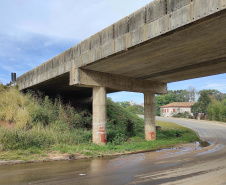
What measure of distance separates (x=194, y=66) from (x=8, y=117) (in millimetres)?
12237

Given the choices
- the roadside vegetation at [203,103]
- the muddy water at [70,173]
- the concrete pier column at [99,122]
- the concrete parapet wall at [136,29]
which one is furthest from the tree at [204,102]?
the muddy water at [70,173]

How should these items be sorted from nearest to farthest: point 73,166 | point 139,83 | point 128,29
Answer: point 73,166
point 128,29
point 139,83

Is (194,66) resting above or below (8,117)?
above

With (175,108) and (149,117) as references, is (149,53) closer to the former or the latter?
(149,117)

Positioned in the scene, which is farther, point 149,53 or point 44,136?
point 44,136

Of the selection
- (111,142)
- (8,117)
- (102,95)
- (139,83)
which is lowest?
(111,142)

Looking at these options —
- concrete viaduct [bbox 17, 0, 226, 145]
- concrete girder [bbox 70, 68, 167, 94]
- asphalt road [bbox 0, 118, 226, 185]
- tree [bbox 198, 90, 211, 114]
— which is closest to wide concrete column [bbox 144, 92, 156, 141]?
concrete viaduct [bbox 17, 0, 226, 145]

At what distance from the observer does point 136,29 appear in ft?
27.1

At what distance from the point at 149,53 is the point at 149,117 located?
274 inches

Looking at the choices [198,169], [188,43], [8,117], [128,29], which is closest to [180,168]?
[198,169]

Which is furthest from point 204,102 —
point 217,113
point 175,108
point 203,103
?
point 175,108

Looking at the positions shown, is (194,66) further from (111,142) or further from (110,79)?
(111,142)

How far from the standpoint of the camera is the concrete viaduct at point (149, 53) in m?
6.61

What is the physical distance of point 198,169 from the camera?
6.66 m
